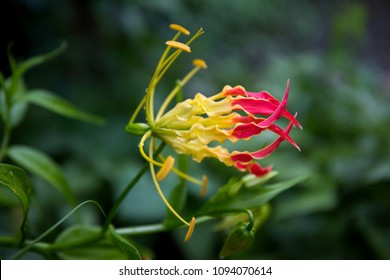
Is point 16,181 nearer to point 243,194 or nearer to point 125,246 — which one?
point 125,246

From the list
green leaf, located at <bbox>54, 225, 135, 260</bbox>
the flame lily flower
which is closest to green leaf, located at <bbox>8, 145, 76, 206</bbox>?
green leaf, located at <bbox>54, 225, 135, 260</bbox>

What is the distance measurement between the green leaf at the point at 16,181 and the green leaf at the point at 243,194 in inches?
7.3

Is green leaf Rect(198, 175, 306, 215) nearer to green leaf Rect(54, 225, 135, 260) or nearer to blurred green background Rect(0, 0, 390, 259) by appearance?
green leaf Rect(54, 225, 135, 260)

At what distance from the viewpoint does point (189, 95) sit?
1.96m

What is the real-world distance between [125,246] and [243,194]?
157 millimetres

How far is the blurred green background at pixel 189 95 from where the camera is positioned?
133cm

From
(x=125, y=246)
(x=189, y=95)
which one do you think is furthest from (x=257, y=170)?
(x=189, y=95)

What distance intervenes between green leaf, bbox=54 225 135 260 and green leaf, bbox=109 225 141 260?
0.6 inches

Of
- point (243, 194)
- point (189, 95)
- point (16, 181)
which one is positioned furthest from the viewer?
point (189, 95)

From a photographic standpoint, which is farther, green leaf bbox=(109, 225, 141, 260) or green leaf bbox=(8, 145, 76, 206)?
green leaf bbox=(8, 145, 76, 206)

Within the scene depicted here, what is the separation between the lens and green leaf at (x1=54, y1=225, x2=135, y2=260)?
2.02 feet
